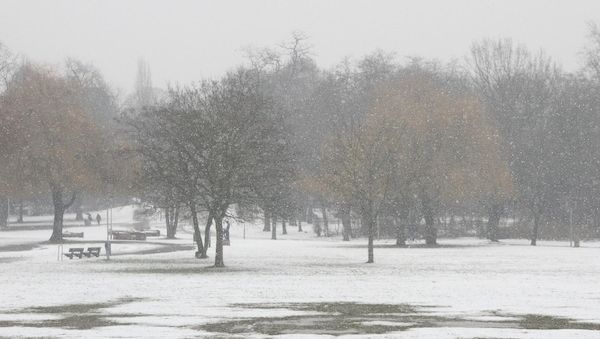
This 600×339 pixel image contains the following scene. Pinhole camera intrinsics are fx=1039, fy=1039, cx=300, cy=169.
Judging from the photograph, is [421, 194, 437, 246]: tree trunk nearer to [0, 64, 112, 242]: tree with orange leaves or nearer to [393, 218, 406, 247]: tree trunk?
[393, 218, 406, 247]: tree trunk

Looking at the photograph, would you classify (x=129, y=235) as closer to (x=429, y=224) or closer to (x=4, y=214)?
(x=429, y=224)

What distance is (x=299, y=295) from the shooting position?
33031mm

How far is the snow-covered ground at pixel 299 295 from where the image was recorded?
23891 mm

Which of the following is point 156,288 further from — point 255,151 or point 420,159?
point 420,159

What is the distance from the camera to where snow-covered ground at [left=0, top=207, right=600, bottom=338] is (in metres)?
23.9

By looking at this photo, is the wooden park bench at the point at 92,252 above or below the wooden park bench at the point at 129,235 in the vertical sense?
below

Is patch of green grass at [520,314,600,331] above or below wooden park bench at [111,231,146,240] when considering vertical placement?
below

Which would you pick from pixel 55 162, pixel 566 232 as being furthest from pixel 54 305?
pixel 566 232

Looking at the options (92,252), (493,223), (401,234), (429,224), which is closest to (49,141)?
(92,252)

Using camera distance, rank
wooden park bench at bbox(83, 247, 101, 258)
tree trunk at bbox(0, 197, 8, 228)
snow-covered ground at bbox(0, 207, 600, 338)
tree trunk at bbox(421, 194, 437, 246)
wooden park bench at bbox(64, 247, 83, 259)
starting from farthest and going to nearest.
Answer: tree trunk at bbox(0, 197, 8, 228)
tree trunk at bbox(421, 194, 437, 246)
wooden park bench at bbox(83, 247, 101, 258)
wooden park bench at bbox(64, 247, 83, 259)
snow-covered ground at bbox(0, 207, 600, 338)

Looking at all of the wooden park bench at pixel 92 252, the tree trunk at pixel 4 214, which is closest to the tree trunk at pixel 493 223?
the wooden park bench at pixel 92 252

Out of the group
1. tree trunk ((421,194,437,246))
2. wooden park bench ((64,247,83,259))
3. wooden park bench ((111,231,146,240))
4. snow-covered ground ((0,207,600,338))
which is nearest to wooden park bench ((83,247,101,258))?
wooden park bench ((64,247,83,259))

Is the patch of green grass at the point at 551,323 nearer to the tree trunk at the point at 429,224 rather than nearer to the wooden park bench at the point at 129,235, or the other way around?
the tree trunk at the point at 429,224

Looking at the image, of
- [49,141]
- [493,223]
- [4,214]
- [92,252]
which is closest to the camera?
[92,252]
